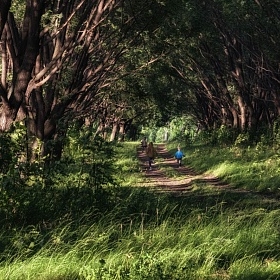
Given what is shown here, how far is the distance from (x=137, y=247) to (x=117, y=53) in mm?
14257

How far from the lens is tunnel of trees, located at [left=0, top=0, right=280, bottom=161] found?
398 inches

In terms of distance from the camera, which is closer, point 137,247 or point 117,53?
point 137,247

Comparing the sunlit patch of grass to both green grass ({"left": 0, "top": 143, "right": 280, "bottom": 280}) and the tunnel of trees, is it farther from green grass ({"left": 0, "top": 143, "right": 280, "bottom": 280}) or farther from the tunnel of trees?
the tunnel of trees

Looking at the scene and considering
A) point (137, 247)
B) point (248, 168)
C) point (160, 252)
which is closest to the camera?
point (160, 252)

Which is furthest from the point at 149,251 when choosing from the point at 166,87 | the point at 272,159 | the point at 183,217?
the point at 166,87

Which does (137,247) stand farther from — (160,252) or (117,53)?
(117,53)

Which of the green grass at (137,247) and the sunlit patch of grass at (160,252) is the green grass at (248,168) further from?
the sunlit patch of grass at (160,252)

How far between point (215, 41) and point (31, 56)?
55.5 ft

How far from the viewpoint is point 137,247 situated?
6250mm

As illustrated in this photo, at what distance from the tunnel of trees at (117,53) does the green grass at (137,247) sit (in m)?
2.09

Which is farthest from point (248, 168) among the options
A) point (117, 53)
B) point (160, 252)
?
point (160, 252)

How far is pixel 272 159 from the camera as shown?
59.9 feet

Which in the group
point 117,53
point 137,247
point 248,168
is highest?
point 117,53

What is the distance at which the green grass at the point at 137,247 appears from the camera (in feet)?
17.2
